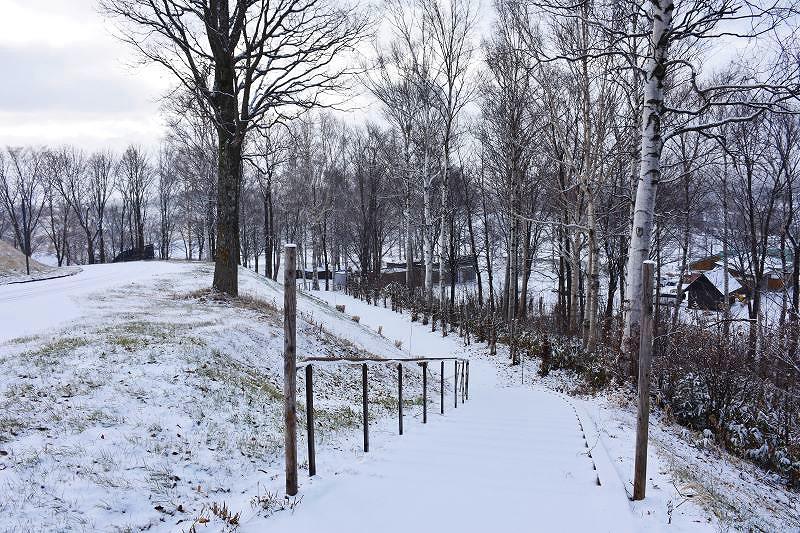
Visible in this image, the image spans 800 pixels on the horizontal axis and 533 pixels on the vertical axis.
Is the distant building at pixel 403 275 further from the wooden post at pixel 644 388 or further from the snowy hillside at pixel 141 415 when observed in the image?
the wooden post at pixel 644 388

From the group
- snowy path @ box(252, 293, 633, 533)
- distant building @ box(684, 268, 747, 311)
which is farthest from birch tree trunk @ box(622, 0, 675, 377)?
distant building @ box(684, 268, 747, 311)

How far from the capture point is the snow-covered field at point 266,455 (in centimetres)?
343

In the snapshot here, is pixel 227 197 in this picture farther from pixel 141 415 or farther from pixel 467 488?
pixel 467 488

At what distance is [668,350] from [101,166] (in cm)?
5385

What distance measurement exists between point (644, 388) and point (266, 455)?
12.9 ft

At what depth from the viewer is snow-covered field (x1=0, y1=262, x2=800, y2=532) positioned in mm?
3434

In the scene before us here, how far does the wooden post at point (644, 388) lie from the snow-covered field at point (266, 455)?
0.19 metres

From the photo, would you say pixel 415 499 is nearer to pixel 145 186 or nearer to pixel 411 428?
pixel 411 428

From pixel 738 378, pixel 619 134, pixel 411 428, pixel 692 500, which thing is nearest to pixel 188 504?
pixel 411 428

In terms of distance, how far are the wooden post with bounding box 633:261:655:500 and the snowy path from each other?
0.21 m

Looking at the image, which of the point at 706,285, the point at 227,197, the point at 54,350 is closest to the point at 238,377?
the point at 54,350

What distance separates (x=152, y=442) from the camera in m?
4.62

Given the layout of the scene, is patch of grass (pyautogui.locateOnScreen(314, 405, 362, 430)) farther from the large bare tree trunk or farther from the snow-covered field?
the large bare tree trunk

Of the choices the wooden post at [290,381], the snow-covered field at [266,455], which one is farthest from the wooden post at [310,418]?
the wooden post at [290,381]
